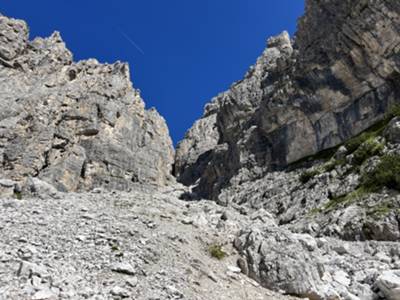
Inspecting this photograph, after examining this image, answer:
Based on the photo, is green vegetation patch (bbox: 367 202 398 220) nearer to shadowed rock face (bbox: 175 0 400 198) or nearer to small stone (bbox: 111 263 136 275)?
small stone (bbox: 111 263 136 275)

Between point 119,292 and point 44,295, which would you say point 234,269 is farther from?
point 44,295

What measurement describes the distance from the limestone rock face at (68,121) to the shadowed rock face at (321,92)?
19.9m

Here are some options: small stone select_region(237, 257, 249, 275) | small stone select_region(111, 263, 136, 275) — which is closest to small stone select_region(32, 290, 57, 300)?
small stone select_region(111, 263, 136, 275)

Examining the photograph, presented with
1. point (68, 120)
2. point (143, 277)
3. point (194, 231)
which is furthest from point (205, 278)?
point (68, 120)

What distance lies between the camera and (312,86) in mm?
62562

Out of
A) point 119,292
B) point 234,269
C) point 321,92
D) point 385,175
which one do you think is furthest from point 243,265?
point 321,92

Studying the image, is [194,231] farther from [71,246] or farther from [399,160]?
[399,160]

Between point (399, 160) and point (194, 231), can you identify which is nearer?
point (194, 231)

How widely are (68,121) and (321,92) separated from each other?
165ft

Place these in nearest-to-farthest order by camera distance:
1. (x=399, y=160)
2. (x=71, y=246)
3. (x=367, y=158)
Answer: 1. (x=71, y=246)
2. (x=399, y=160)
3. (x=367, y=158)

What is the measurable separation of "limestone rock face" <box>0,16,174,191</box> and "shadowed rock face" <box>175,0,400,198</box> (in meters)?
19.9

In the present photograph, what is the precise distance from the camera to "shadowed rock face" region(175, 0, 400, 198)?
183 ft

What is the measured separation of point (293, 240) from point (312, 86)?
52.1m

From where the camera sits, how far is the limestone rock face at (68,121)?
252ft
